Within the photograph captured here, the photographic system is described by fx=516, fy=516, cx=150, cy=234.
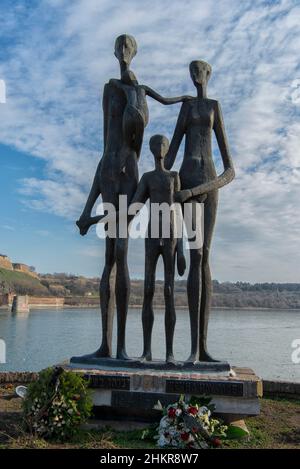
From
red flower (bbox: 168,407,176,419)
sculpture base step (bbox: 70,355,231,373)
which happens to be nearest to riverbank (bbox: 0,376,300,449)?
red flower (bbox: 168,407,176,419)

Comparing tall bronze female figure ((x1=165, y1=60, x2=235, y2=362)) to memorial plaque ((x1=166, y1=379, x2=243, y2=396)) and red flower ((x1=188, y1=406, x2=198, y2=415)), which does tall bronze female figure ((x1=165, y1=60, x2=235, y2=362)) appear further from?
red flower ((x1=188, y1=406, x2=198, y2=415))

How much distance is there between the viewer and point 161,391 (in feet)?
19.0

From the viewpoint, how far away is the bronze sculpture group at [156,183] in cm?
652

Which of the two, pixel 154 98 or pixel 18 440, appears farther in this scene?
pixel 154 98

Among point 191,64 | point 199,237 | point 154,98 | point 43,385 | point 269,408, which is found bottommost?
point 269,408

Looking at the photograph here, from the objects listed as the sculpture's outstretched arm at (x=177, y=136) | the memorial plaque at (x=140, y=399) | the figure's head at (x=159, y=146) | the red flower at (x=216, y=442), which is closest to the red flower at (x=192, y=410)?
the red flower at (x=216, y=442)

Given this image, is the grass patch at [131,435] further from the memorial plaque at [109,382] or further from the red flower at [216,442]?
the memorial plaque at [109,382]

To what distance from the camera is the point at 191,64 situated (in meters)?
7.08

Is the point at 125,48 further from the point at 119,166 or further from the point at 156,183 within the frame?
the point at 156,183

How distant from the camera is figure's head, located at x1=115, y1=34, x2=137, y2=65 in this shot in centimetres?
697
